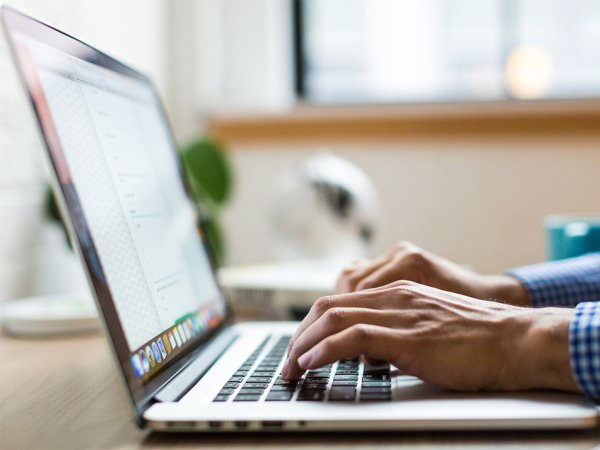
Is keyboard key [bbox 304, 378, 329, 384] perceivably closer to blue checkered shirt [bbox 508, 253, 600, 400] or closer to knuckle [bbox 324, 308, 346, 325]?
knuckle [bbox 324, 308, 346, 325]

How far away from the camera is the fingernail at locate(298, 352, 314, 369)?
1.65ft

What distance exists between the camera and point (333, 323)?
1.69ft

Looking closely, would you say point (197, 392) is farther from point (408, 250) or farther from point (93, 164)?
point (408, 250)

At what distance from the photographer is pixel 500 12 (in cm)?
197

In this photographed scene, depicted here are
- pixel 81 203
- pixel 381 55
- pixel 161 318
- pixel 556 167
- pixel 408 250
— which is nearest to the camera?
pixel 81 203

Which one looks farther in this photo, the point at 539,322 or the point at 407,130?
the point at 407,130

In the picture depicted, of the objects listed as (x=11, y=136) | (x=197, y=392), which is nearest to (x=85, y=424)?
(x=197, y=392)

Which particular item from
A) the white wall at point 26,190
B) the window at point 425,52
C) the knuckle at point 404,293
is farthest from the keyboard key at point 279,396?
the window at point 425,52

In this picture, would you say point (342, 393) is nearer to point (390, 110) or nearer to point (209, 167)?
point (209, 167)

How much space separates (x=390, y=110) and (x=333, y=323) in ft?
4.09

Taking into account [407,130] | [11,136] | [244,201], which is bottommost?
[244,201]

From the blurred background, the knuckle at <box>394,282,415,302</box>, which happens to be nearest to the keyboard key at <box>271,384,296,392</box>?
the knuckle at <box>394,282,415,302</box>

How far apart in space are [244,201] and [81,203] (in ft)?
4.10

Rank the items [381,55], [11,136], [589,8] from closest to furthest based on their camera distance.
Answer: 1. [11,136]
2. [381,55]
3. [589,8]
